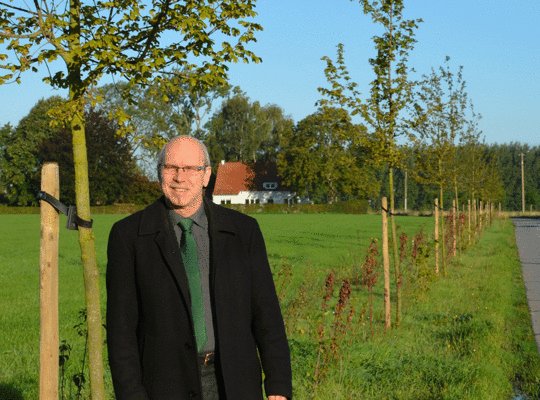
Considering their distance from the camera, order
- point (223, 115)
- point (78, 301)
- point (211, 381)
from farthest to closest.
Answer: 1. point (223, 115)
2. point (78, 301)
3. point (211, 381)

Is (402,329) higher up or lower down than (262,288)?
lower down

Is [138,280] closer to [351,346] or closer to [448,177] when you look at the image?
[351,346]

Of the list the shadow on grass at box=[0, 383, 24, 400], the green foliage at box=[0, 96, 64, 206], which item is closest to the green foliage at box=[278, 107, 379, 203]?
the green foliage at box=[0, 96, 64, 206]

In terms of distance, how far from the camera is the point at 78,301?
38.0 feet

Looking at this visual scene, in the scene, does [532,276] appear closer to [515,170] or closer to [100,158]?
[100,158]

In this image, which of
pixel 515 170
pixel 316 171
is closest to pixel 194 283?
pixel 316 171

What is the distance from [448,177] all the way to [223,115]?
58.5m

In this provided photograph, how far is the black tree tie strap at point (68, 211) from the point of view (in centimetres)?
314

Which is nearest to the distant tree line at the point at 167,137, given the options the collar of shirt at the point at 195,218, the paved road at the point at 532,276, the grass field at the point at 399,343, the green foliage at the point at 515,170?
the green foliage at the point at 515,170

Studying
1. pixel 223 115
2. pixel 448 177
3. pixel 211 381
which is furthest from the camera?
pixel 223 115

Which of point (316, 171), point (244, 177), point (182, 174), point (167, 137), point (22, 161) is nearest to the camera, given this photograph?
point (182, 174)

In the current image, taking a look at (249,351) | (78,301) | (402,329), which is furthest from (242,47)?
(78,301)

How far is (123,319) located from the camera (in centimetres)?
266

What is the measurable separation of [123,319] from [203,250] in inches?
18.9
